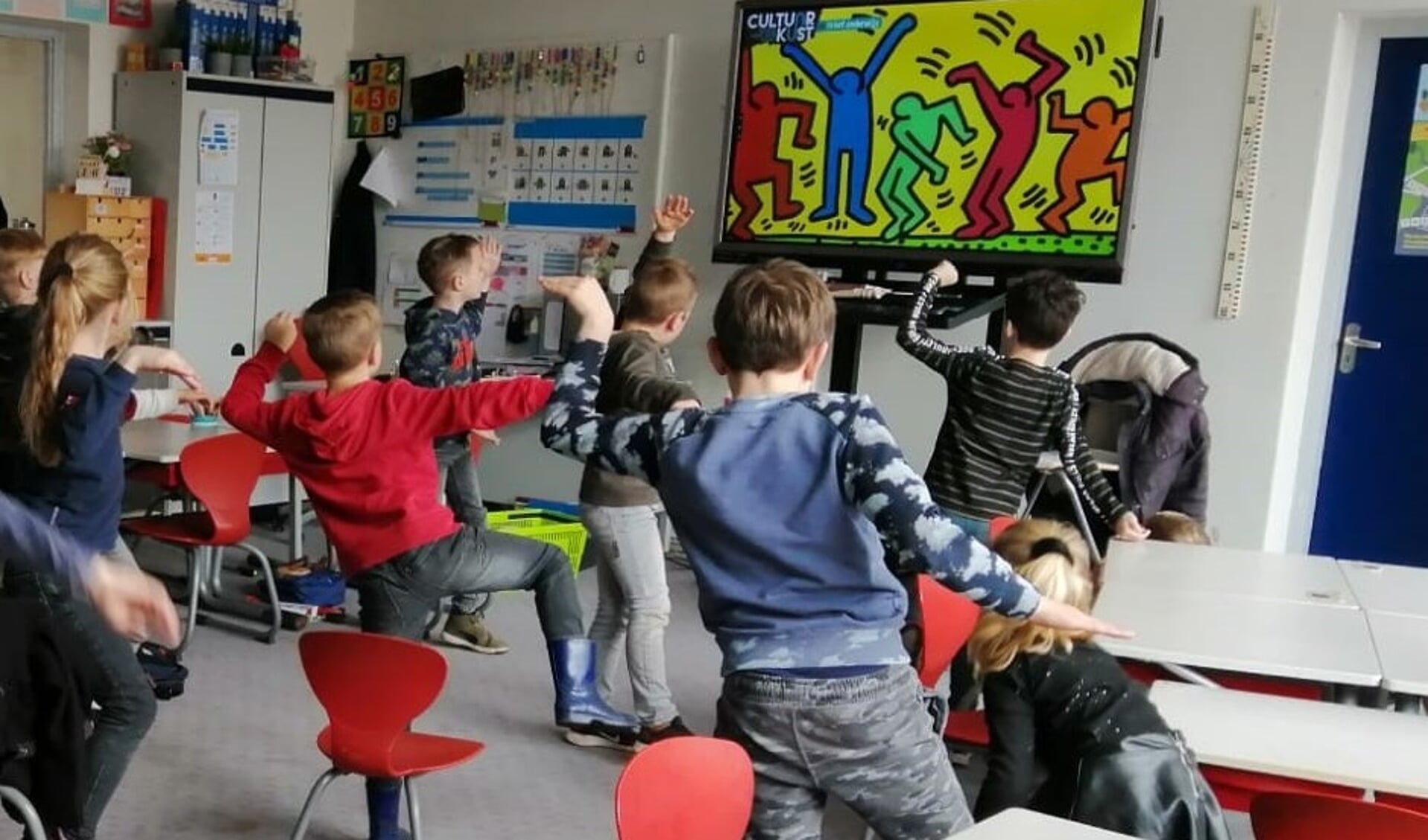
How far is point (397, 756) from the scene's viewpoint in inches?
96.1

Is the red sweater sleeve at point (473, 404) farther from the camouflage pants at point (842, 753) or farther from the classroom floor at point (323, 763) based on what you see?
the classroom floor at point (323, 763)

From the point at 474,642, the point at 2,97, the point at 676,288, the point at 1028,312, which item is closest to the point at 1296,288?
the point at 1028,312

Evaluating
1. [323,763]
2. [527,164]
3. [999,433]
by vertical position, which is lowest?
[323,763]

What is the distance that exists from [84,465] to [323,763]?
113 centimetres

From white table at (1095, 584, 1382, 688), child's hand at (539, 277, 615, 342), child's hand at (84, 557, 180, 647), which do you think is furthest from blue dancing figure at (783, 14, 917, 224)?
child's hand at (84, 557, 180, 647)


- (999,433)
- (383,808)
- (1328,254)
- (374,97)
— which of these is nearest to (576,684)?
(383,808)

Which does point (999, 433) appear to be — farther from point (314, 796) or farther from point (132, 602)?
point (132, 602)

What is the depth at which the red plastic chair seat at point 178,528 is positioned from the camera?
4.18m

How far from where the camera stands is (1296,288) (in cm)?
466

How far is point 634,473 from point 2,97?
218 inches

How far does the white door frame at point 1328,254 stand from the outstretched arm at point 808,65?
170 centimetres

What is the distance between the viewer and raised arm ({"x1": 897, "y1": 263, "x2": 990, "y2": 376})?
356 centimetres

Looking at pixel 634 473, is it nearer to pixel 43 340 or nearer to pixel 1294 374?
pixel 43 340

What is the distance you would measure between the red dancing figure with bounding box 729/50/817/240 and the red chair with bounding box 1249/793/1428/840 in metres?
3.77
